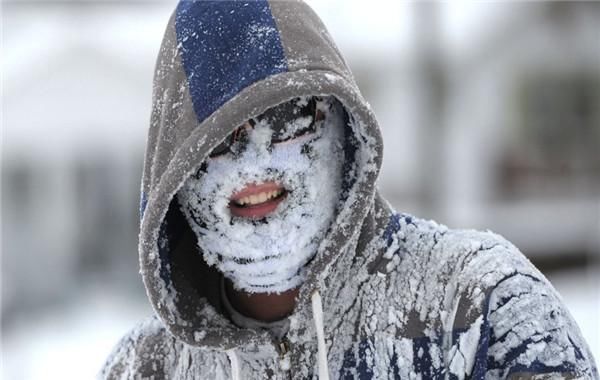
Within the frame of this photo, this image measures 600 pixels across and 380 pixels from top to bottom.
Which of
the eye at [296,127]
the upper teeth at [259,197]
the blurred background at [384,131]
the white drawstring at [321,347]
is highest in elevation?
the eye at [296,127]

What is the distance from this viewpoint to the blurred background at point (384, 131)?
12.8 metres

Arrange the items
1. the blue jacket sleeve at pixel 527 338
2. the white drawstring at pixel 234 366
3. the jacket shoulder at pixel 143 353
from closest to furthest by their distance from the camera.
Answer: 1. the blue jacket sleeve at pixel 527 338
2. the white drawstring at pixel 234 366
3. the jacket shoulder at pixel 143 353

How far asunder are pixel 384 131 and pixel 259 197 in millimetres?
11908

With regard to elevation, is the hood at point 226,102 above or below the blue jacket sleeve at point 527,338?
above

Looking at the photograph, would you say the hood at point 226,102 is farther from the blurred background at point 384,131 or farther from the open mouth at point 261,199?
the blurred background at point 384,131

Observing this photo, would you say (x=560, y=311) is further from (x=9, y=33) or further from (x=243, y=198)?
(x=9, y=33)

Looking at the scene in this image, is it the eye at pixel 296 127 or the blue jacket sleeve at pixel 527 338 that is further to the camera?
the eye at pixel 296 127

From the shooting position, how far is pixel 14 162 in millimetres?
13984

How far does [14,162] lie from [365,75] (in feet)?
18.3

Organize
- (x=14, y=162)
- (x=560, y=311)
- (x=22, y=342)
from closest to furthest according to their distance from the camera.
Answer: (x=560, y=311)
(x=22, y=342)
(x=14, y=162)

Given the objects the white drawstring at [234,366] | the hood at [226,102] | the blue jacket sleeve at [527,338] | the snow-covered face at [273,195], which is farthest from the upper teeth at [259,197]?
the blue jacket sleeve at [527,338]

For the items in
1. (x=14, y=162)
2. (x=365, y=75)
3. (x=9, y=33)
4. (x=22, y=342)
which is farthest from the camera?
(x=365, y=75)

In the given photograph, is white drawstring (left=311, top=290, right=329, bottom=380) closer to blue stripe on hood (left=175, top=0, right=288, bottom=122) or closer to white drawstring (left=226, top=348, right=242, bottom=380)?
white drawstring (left=226, top=348, right=242, bottom=380)

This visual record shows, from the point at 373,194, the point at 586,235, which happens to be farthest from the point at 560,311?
the point at 586,235
